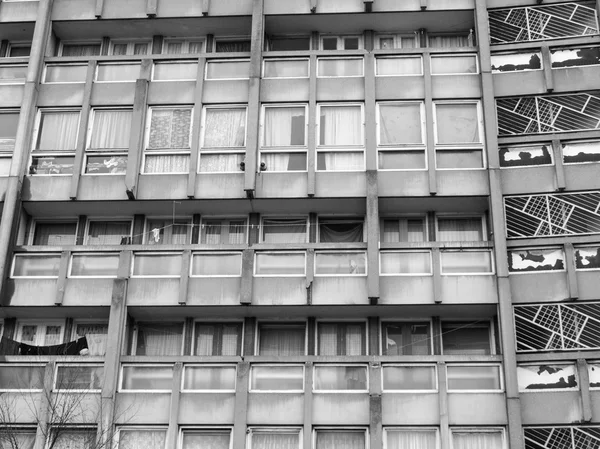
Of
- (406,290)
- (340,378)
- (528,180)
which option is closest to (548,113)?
(528,180)

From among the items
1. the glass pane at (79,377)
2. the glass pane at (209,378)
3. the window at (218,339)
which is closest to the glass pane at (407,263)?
the window at (218,339)

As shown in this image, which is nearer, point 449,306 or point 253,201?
point 449,306

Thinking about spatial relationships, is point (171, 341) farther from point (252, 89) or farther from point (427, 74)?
point (427, 74)

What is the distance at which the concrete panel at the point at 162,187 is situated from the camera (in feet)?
89.9

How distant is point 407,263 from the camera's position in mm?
26047

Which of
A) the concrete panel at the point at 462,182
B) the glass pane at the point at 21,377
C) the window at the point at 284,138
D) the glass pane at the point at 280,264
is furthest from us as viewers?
the window at the point at 284,138

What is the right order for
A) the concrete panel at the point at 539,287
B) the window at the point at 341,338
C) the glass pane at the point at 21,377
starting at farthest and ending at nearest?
1. the window at the point at 341,338
2. the concrete panel at the point at 539,287
3. the glass pane at the point at 21,377

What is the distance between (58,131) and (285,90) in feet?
23.3

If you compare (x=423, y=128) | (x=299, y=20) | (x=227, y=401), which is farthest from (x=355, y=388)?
(x=299, y=20)

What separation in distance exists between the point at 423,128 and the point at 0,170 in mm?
12766

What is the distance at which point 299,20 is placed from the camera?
30297 millimetres

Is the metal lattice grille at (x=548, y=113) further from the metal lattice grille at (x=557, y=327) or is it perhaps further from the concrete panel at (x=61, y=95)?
the concrete panel at (x=61, y=95)

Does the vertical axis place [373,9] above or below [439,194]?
above

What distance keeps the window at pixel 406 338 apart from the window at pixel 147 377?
19.7 ft
